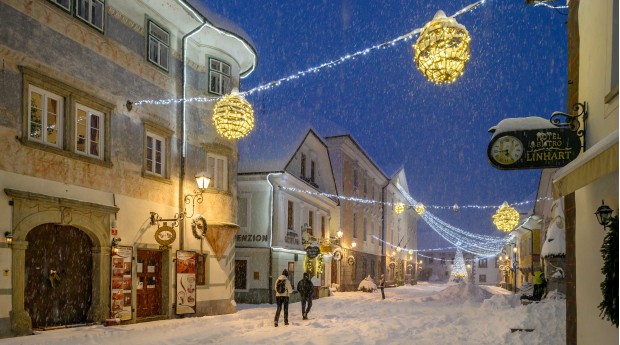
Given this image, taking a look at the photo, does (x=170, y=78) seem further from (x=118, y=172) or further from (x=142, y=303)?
(x=142, y=303)

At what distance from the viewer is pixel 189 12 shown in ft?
59.0

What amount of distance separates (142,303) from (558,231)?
13684 mm

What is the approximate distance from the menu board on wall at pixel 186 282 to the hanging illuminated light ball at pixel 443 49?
40.6ft

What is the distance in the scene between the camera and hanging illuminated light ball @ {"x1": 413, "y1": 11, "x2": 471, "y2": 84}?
24.8 feet

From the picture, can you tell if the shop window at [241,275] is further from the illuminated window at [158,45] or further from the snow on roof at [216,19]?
the illuminated window at [158,45]

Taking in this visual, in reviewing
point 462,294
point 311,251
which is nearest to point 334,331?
point 311,251

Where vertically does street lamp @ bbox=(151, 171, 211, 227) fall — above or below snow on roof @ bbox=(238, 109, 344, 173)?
below

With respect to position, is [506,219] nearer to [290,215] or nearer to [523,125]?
[290,215]

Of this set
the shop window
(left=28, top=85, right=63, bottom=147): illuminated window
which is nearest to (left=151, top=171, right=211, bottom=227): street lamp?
(left=28, top=85, right=63, bottom=147): illuminated window

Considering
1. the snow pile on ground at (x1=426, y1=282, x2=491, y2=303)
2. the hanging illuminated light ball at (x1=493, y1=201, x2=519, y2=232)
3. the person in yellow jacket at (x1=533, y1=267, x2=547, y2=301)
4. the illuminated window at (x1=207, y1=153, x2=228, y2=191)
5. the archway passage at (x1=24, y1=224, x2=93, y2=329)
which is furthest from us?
the snow pile on ground at (x1=426, y1=282, x2=491, y2=303)

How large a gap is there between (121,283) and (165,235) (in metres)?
1.99

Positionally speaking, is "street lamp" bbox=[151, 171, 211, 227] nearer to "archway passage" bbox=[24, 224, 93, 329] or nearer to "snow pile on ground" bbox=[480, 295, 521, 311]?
"archway passage" bbox=[24, 224, 93, 329]

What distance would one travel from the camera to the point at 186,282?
59.7ft

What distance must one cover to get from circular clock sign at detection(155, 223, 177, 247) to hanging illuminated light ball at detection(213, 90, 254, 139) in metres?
4.48
